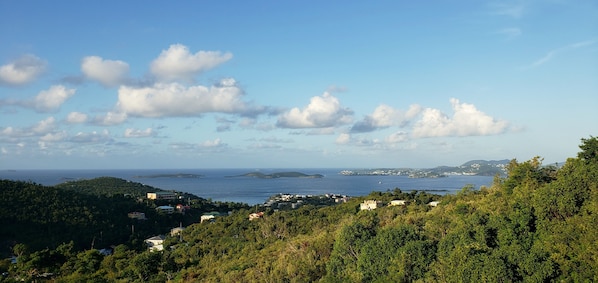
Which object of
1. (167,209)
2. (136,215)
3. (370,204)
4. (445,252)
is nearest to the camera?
(445,252)

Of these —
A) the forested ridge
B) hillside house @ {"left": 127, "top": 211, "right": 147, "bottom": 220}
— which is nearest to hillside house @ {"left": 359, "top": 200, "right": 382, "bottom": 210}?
the forested ridge

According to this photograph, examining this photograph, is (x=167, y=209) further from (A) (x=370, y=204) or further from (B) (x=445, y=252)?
(B) (x=445, y=252)

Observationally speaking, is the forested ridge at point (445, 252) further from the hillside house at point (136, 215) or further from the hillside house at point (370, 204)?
the hillside house at point (136, 215)

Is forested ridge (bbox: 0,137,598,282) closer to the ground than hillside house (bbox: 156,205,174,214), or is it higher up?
higher up

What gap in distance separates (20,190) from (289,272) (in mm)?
35245

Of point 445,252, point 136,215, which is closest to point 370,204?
point 136,215

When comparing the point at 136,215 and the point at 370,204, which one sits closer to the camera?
the point at 370,204

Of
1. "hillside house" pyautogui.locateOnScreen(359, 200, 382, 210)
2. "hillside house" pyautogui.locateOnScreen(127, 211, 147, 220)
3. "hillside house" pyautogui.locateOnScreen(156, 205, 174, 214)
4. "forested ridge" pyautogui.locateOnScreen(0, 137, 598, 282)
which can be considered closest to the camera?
"forested ridge" pyautogui.locateOnScreen(0, 137, 598, 282)

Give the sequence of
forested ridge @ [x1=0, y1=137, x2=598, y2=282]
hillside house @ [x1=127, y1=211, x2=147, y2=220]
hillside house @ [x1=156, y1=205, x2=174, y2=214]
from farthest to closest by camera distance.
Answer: hillside house @ [x1=156, y1=205, x2=174, y2=214] → hillside house @ [x1=127, y1=211, x2=147, y2=220] → forested ridge @ [x1=0, y1=137, x2=598, y2=282]

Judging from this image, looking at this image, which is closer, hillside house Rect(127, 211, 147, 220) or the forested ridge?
the forested ridge

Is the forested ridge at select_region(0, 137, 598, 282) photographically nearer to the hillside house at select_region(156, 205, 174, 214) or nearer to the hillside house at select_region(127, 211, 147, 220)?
the hillside house at select_region(127, 211, 147, 220)

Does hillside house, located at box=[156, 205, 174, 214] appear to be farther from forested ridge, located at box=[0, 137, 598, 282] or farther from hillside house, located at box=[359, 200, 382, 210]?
forested ridge, located at box=[0, 137, 598, 282]

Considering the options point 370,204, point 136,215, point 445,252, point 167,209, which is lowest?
point 167,209

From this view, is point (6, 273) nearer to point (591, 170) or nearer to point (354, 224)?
point (354, 224)
